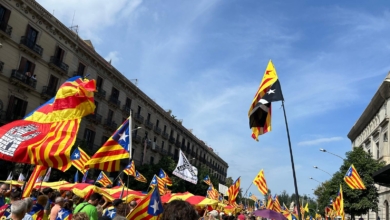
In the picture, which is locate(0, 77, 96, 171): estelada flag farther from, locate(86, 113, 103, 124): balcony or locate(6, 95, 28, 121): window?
locate(86, 113, 103, 124): balcony

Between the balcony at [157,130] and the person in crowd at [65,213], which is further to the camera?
the balcony at [157,130]

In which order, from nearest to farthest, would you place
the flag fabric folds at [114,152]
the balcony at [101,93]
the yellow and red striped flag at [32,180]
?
1. the yellow and red striped flag at [32,180]
2. the flag fabric folds at [114,152]
3. the balcony at [101,93]

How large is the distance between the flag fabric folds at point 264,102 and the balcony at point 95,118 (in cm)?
2697

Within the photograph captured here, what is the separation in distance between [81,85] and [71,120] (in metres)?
0.87

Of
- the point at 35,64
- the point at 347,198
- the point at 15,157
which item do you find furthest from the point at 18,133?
the point at 347,198

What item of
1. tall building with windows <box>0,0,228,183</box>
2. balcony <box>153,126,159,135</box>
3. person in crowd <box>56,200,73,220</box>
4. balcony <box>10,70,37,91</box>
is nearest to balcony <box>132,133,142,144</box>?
tall building with windows <box>0,0,228,183</box>

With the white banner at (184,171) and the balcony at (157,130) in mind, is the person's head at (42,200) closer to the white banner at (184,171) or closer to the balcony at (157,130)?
the white banner at (184,171)

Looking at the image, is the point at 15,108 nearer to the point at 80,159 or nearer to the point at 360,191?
the point at 80,159

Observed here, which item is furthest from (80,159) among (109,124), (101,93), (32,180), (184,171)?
(109,124)

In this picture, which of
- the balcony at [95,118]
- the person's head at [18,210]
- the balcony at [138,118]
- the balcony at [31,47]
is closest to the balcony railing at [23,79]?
the balcony at [31,47]

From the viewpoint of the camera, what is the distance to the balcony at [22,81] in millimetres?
26000

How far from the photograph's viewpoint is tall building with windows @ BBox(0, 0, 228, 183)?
25.8 meters

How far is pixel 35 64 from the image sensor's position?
28.1 meters

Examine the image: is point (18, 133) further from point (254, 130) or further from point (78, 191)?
point (78, 191)
